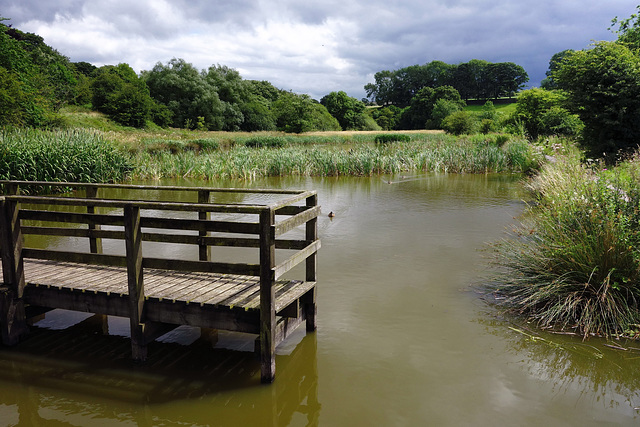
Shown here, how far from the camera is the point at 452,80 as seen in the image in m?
131

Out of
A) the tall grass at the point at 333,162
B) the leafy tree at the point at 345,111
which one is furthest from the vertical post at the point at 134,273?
the leafy tree at the point at 345,111

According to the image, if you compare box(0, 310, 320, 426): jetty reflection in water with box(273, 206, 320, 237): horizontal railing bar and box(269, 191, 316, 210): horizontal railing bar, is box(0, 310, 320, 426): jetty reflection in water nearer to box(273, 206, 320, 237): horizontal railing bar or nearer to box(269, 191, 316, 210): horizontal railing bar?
box(273, 206, 320, 237): horizontal railing bar

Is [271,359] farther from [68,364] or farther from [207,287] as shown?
[68,364]

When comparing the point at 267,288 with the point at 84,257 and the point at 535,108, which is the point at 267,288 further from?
the point at 535,108

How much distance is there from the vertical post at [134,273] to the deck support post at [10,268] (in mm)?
1381

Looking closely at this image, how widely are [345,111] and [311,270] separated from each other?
86686 millimetres

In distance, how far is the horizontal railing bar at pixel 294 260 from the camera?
14.3ft

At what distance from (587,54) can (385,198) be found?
7.35 m

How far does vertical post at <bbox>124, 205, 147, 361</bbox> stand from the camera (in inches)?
179

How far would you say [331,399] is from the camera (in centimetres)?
419

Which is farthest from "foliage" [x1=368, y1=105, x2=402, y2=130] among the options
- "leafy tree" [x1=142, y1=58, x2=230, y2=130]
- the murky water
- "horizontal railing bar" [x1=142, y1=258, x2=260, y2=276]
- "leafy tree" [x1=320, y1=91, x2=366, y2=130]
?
"horizontal railing bar" [x1=142, y1=258, x2=260, y2=276]

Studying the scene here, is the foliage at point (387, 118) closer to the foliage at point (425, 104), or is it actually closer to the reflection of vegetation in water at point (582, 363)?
the foliage at point (425, 104)

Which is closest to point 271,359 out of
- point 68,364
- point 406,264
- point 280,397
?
point 280,397

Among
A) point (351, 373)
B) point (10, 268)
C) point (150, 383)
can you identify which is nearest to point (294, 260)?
point (351, 373)
